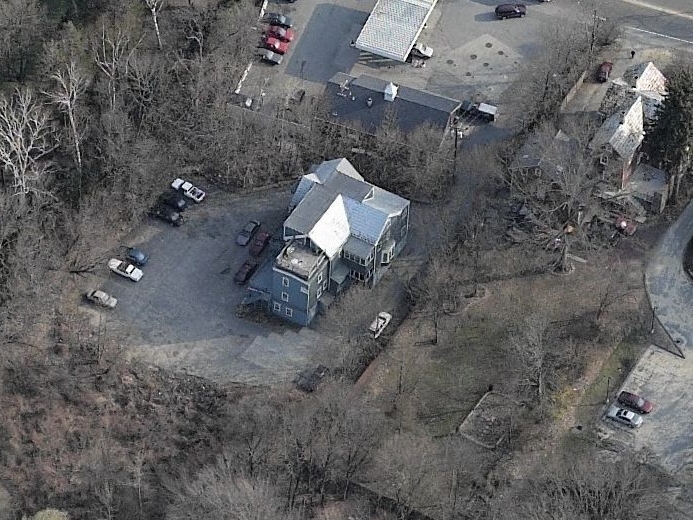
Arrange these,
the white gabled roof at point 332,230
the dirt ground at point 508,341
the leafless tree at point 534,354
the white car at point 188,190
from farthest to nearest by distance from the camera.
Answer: the white car at point 188,190 → the white gabled roof at point 332,230 → the leafless tree at point 534,354 → the dirt ground at point 508,341

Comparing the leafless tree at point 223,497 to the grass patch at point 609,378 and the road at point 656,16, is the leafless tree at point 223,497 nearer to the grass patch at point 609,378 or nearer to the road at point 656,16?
the grass patch at point 609,378

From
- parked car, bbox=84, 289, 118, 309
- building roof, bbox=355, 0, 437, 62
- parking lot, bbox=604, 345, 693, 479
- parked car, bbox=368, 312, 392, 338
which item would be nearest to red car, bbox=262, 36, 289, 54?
building roof, bbox=355, 0, 437, 62

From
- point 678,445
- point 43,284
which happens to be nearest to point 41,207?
point 43,284

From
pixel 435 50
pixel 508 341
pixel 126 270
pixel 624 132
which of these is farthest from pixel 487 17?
pixel 126 270

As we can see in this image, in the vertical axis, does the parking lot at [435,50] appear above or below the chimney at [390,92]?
below

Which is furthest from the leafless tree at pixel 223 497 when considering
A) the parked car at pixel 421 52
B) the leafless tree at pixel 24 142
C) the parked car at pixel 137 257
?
the parked car at pixel 421 52

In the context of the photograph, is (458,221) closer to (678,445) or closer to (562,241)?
(562,241)
